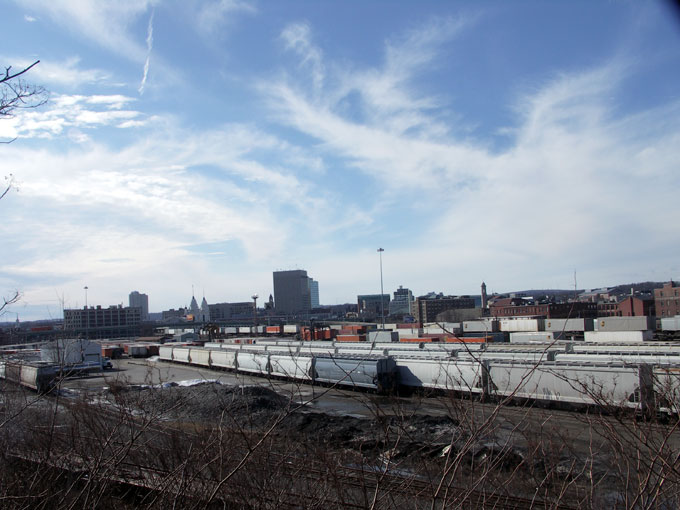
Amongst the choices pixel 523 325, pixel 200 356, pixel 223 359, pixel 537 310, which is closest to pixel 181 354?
pixel 200 356

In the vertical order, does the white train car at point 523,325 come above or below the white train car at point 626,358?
below

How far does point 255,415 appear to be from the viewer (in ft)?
65.0

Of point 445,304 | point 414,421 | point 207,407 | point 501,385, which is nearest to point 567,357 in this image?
point 501,385

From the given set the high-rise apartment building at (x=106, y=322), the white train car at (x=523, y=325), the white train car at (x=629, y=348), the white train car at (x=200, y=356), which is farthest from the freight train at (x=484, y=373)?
the high-rise apartment building at (x=106, y=322)

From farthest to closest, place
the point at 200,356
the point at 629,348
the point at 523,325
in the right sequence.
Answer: the point at 523,325
the point at 200,356
the point at 629,348

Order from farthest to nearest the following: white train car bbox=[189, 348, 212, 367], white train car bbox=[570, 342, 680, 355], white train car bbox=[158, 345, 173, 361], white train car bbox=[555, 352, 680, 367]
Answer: white train car bbox=[158, 345, 173, 361] < white train car bbox=[189, 348, 212, 367] < white train car bbox=[570, 342, 680, 355] < white train car bbox=[555, 352, 680, 367]

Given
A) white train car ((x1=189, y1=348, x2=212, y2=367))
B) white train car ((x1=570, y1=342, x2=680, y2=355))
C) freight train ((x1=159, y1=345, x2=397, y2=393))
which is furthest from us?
white train car ((x1=189, y1=348, x2=212, y2=367))

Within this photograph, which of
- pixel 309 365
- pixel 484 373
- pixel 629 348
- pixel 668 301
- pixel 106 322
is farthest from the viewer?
pixel 106 322

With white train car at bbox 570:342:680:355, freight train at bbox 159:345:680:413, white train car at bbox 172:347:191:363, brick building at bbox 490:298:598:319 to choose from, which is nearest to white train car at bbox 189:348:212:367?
white train car at bbox 172:347:191:363

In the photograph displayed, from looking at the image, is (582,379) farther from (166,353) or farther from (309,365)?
(166,353)

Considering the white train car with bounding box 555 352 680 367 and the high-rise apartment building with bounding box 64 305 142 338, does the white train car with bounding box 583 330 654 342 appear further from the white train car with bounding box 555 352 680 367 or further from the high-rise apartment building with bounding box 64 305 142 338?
the high-rise apartment building with bounding box 64 305 142 338

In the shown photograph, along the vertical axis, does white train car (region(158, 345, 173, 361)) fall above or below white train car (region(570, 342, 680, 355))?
below

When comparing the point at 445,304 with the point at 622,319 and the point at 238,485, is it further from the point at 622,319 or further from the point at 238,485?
the point at 238,485

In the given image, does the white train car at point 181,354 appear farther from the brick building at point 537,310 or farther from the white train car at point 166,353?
the brick building at point 537,310
